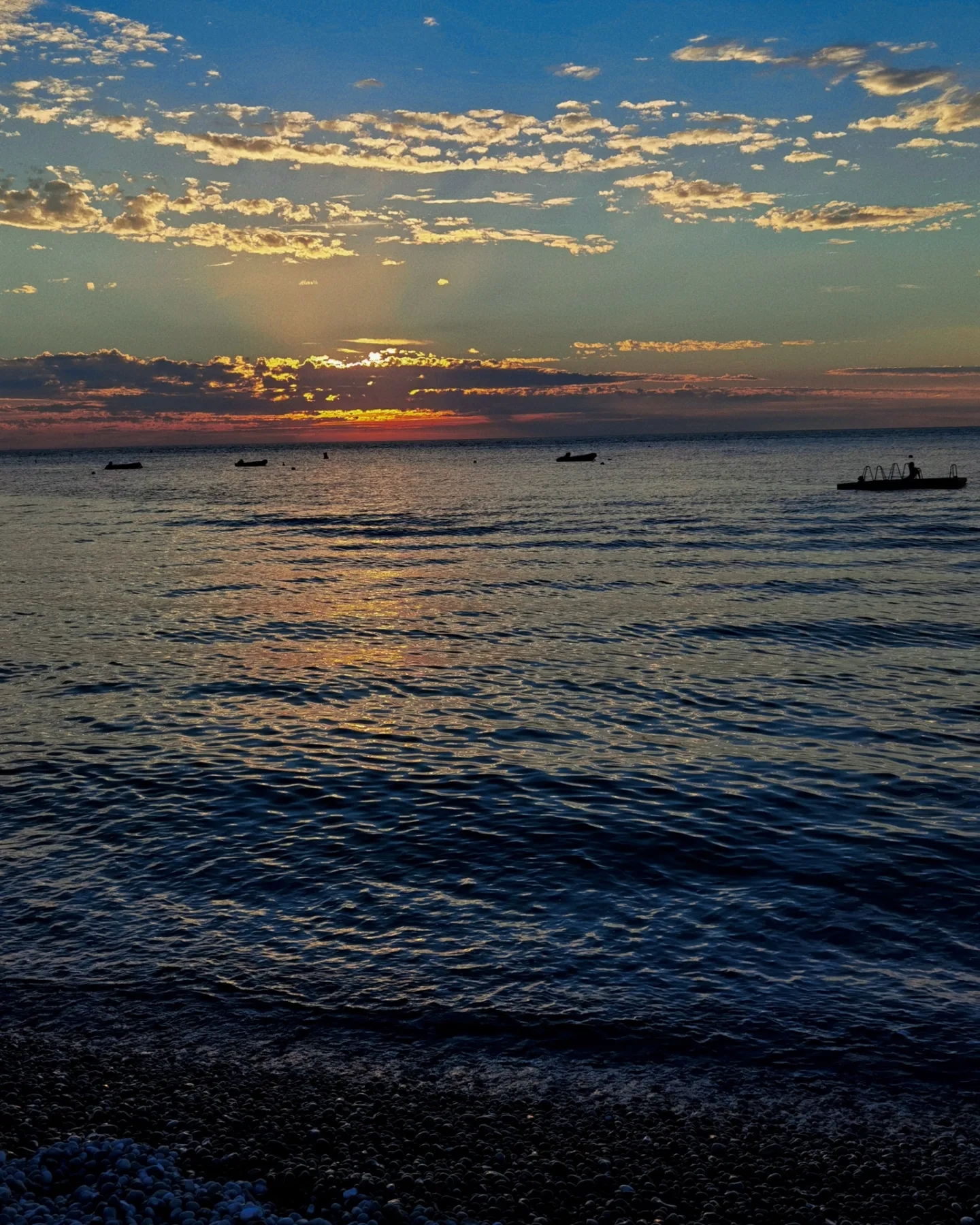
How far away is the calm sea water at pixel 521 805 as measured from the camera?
37.8ft

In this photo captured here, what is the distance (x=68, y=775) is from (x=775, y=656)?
20.2m

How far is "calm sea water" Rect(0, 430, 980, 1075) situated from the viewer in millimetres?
11523

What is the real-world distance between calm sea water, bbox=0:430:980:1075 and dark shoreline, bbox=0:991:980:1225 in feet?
2.15

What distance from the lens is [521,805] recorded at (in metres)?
17.5

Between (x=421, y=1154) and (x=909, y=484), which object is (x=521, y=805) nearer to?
(x=421, y=1154)

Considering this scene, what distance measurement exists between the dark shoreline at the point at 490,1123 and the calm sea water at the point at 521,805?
654 mm

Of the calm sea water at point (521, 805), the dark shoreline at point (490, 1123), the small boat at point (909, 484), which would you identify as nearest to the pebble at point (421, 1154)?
the dark shoreline at point (490, 1123)

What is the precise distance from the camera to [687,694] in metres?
25.0

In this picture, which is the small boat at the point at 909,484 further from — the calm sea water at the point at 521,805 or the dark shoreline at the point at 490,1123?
the dark shoreline at the point at 490,1123

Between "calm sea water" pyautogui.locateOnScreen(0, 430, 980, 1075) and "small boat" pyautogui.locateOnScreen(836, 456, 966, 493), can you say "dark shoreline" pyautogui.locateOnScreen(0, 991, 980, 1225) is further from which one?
"small boat" pyautogui.locateOnScreen(836, 456, 966, 493)

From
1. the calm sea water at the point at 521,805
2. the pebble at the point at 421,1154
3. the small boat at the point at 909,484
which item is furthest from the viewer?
the small boat at the point at 909,484

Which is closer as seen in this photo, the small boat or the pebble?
the pebble

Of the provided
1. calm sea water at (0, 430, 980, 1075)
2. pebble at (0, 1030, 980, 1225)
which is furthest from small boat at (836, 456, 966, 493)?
pebble at (0, 1030, 980, 1225)

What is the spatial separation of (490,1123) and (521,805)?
8.64 m
